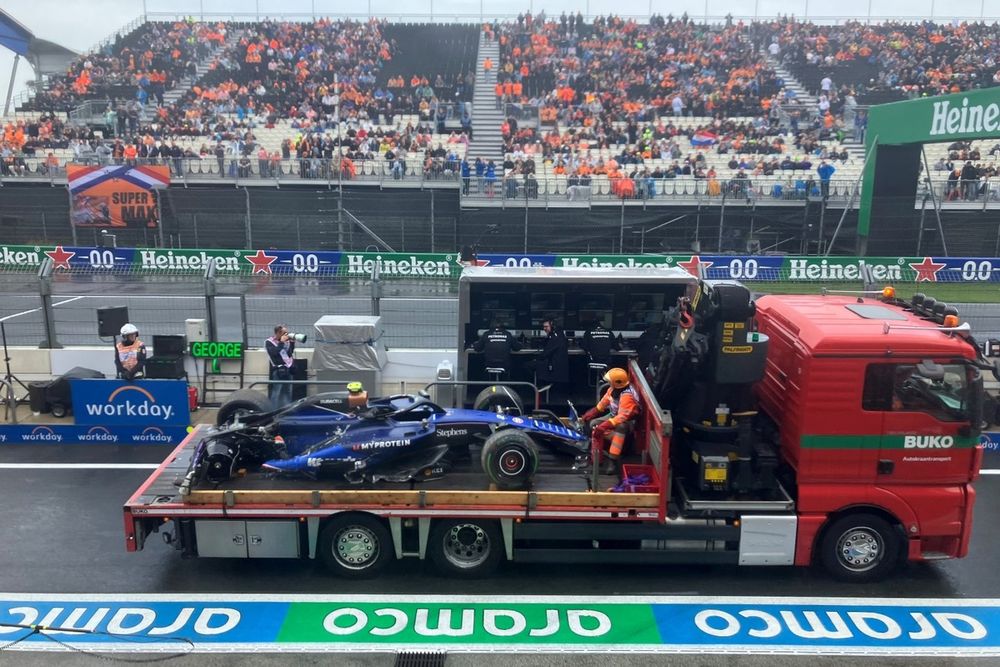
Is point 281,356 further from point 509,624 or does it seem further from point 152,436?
point 509,624

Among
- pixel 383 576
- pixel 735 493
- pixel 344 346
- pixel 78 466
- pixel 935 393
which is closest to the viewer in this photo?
pixel 935 393

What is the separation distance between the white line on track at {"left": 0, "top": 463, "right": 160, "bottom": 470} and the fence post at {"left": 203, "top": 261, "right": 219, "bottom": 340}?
3.42 meters

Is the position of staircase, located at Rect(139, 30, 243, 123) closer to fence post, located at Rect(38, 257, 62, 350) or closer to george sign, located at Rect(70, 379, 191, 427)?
fence post, located at Rect(38, 257, 62, 350)

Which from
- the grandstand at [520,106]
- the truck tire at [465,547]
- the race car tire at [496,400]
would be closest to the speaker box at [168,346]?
the race car tire at [496,400]

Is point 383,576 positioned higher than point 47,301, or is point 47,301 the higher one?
point 47,301

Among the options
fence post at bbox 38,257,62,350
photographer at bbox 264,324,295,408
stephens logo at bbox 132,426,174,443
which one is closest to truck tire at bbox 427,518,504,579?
photographer at bbox 264,324,295,408

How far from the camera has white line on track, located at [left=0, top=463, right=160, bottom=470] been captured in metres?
10.8

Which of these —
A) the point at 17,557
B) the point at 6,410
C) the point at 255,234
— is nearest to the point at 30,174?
the point at 255,234

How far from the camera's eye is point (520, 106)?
3406cm

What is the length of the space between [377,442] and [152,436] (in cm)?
544

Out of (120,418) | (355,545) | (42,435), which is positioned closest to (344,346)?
(120,418)

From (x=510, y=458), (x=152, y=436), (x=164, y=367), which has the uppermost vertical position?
(x=510, y=458)

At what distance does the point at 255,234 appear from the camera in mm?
24953

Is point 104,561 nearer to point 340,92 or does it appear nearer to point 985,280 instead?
point 985,280
